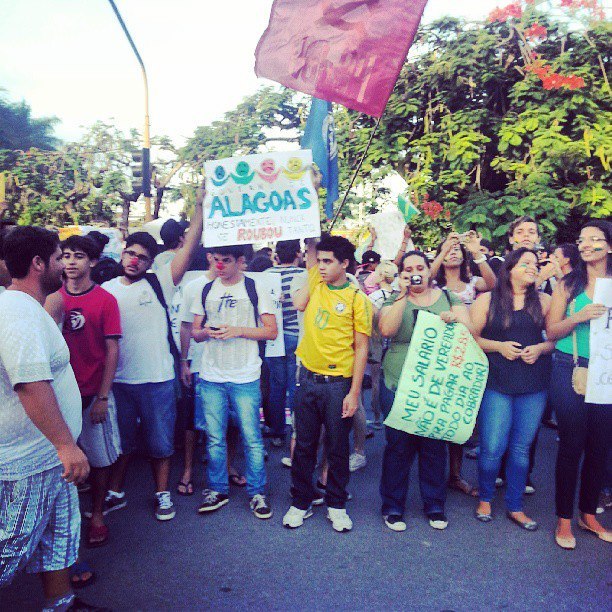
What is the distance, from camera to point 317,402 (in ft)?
12.6

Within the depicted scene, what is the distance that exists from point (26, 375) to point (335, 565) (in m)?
2.07

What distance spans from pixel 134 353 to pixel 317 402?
1.28m

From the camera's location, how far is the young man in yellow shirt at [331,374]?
12.4ft

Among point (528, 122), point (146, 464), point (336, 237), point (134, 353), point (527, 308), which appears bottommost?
point (146, 464)

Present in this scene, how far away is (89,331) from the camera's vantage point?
3.57 meters

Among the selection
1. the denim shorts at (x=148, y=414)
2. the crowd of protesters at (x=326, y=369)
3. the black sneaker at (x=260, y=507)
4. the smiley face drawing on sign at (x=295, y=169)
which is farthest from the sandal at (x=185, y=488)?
the smiley face drawing on sign at (x=295, y=169)

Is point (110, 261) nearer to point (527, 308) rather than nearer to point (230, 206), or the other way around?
point (230, 206)

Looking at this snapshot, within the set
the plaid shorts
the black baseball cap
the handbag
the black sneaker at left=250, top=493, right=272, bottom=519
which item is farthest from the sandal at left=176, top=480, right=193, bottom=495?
the black baseball cap

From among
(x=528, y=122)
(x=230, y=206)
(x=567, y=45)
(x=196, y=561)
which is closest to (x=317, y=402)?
(x=196, y=561)

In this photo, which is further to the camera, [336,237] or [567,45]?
[567,45]

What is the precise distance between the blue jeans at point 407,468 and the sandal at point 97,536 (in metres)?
1.82

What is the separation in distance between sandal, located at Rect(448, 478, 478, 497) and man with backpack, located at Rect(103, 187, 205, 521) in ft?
7.04

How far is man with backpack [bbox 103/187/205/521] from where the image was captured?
3924mm

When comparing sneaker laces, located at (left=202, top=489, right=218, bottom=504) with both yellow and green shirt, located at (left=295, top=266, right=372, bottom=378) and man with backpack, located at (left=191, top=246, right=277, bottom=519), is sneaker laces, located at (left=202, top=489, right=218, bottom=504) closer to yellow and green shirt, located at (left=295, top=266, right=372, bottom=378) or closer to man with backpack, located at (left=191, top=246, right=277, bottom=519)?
man with backpack, located at (left=191, top=246, right=277, bottom=519)
